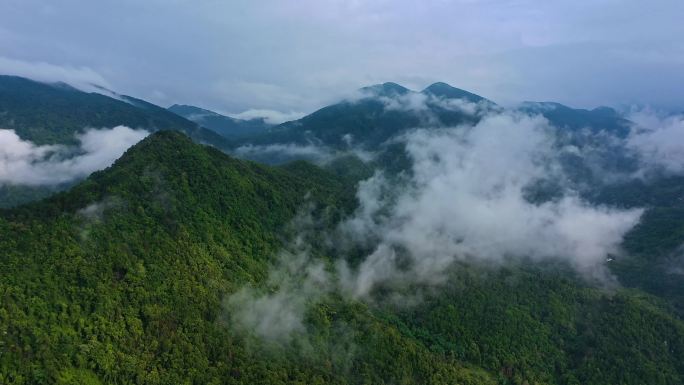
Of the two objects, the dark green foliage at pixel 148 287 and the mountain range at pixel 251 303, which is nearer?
the dark green foliage at pixel 148 287

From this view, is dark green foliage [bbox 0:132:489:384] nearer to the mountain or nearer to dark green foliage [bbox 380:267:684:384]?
the mountain

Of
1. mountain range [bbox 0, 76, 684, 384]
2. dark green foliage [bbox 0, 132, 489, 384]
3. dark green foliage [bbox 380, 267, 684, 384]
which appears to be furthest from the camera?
dark green foliage [bbox 380, 267, 684, 384]

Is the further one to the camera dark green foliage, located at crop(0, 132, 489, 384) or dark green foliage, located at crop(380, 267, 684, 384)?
dark green foliage, located at crop(380, 267, 684, 384)

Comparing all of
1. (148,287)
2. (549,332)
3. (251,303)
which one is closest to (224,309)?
(251,303)

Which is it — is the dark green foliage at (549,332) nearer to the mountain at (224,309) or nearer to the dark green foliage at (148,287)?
the mountain at (224,309)

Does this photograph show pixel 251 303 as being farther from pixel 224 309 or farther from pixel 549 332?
pixel 549 332

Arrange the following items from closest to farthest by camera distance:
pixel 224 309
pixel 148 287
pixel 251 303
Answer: pixel 148 287 < pixel 224 309 < pixel 251 303

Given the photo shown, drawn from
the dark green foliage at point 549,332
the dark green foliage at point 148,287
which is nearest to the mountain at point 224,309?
the dark green foliage at point 148,287

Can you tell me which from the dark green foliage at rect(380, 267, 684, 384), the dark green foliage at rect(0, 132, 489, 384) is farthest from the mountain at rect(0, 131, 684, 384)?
the dark green foliage at rect(380, 267, 684, 384)

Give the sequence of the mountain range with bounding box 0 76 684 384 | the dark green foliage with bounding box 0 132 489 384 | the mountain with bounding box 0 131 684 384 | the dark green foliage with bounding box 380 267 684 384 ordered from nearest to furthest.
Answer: the dark green foliage with bounding box 0 132 489 384, the mountain with bounding box 0 131 684 384, the mountain range with bounding box 0 76 684 384, the dark green foliage with bounding box 380 267 684 384

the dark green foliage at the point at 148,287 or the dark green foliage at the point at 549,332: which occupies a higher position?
the dark green foliage at the point at 148,287
